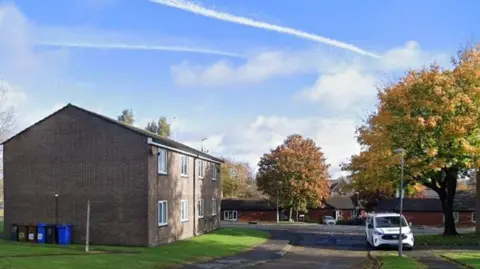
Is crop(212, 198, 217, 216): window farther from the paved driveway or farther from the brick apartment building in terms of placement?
the brick apartment building

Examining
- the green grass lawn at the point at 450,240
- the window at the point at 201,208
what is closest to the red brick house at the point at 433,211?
the green grass lawn at the point at 450,240

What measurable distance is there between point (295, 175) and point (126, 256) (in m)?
59.7

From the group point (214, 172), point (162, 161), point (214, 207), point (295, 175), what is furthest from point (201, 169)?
point (295, 175)

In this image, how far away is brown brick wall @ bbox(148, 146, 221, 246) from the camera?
3007 cm

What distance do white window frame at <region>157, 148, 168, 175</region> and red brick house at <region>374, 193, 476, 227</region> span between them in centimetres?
5691

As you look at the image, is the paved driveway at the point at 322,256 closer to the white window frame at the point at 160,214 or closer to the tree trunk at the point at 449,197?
the white window frame at the point at 160,214

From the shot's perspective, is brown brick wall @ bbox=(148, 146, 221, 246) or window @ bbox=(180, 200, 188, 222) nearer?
brown brick wall @ bbox=(148, 146, 221, 246)

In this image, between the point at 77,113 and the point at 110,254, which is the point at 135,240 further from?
the point at 77,113

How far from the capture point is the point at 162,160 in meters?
32.1

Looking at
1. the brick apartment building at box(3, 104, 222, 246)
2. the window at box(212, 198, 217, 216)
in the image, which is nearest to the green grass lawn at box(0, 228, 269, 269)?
the brick apartment building at box(3, 104, 222, 246)

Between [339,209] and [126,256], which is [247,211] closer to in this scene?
[339,209]

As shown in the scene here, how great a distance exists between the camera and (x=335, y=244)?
36.3 metres

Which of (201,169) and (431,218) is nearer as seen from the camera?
(201,169)

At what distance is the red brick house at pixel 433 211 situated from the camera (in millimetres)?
81812
